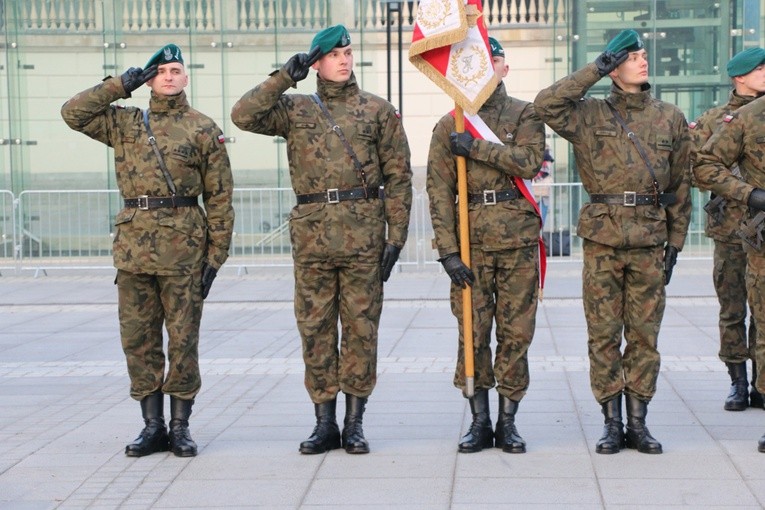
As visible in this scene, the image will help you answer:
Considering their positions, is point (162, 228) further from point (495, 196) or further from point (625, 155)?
point (625, 155)

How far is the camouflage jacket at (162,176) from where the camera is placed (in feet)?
22.3

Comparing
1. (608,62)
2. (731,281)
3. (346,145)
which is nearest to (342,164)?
(346,145)

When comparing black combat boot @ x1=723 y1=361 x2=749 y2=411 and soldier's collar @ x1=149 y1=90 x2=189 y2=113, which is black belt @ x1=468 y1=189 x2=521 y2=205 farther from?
black combat boot @ x1=723 y1=361 x2=749 y2=411

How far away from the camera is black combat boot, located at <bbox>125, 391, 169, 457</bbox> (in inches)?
267

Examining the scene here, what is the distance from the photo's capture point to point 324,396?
22.5 ft

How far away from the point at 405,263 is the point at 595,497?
Answer: 11.5 metres

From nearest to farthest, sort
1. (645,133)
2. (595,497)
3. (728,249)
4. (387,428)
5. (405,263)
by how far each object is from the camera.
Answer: (595,497)
(645,133)
(387,428)
(728,249)
(405,263)

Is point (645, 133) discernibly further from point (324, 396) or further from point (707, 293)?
point (707, 293)

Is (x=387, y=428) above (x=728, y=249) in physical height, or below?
below

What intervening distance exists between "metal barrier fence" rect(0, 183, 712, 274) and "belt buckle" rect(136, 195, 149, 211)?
1036 cm

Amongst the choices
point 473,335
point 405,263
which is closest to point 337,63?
point 473,335

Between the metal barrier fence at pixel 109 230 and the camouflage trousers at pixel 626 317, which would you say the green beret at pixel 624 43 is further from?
the metal barrier fence at pixel 109 230

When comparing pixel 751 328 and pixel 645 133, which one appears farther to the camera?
pixel 751 328

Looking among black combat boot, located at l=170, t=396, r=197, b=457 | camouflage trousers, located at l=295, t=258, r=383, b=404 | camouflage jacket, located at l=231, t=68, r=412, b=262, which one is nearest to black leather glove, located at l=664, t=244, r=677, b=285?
camouflage jacket, located at l=231, t=68, r=412, b=262
